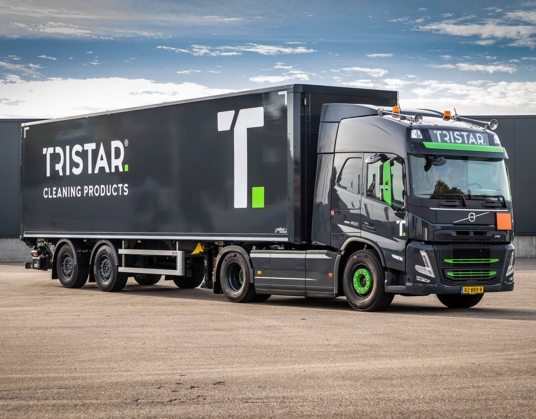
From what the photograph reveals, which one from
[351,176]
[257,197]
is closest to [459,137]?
[351,176]

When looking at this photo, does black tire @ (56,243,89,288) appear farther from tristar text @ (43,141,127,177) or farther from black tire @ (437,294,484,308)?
black tire @ (437,294,484,308)

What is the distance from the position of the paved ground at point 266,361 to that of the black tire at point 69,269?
14.5 feet

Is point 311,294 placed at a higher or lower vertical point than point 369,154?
lower

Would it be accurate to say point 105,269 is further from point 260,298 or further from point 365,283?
point 365,283

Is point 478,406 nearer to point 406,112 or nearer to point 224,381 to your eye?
point 224,381

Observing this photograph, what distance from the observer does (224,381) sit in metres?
8.48

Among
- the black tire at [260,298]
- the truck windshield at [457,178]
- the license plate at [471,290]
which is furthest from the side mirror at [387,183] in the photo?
the black tire at [260,298]

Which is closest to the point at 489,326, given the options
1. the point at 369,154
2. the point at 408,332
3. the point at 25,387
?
the point at 408,332

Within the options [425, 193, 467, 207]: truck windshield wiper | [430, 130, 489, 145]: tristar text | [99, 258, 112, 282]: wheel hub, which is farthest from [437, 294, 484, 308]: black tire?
[99, 258, 112, 282]: wheel hub

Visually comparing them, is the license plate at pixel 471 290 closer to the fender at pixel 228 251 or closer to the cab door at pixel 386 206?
the cab door at pixel 386 206

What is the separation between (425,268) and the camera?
14.4 metres

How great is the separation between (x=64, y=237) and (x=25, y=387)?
532 inches

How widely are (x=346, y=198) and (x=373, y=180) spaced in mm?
685

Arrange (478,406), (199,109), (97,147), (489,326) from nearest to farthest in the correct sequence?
(478,406) → (489,326) → (199,109) → (97,147)
